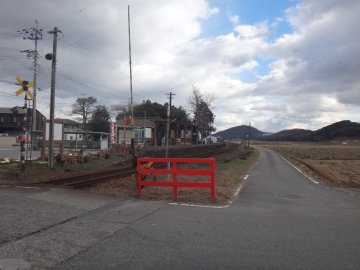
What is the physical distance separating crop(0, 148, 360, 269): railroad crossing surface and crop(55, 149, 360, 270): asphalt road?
0.01m

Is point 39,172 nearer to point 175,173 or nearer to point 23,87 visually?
point 23,87

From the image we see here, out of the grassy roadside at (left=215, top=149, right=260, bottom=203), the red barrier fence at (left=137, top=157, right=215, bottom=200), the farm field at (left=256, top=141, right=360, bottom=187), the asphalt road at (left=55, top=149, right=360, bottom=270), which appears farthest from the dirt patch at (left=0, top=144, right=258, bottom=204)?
the farm field at (left=256, top=141, right=360, bottom=187)

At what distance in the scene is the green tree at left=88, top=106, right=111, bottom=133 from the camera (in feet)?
298

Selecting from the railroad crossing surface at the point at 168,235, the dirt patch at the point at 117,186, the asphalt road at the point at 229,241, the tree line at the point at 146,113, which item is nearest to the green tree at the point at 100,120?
the tree line at the point at 146,113

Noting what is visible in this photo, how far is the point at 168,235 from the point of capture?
22.5 feet

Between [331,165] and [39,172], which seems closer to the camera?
[39,172]

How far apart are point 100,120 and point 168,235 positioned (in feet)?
300

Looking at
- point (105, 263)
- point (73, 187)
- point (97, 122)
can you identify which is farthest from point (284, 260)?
point (97, 122)

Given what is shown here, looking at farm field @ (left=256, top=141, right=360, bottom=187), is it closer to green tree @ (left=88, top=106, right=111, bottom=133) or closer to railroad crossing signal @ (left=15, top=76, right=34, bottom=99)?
railroad crossing signal @ (left=15, top=76, right=34, bottom=99)

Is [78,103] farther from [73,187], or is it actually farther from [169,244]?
[169,244]

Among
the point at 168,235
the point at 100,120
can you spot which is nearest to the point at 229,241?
the point at 168,235

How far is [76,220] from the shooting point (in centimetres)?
782

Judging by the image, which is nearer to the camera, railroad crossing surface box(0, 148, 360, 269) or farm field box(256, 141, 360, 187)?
railroad crossing surface box(0, 148, 360, 269)

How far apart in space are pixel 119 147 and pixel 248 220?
23342 millimetres
